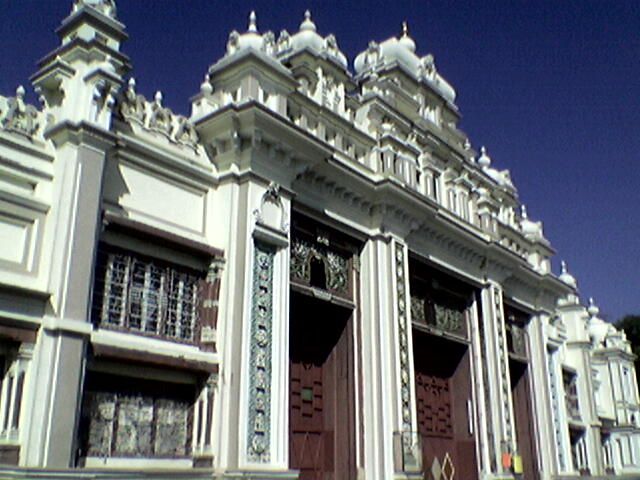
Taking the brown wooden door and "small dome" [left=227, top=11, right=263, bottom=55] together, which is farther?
the brown wooden door

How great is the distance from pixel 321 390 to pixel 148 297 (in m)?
4.91

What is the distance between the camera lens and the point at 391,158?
1719cm

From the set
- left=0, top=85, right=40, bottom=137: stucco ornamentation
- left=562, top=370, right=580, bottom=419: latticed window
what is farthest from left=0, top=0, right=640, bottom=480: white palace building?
left=562, top=370, right=580, bottom=419: latticed window

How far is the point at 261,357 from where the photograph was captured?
1234cm

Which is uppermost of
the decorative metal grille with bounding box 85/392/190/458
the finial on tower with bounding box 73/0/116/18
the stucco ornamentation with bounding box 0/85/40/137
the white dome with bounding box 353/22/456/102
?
the white dome with bounding box 353/22/456/102

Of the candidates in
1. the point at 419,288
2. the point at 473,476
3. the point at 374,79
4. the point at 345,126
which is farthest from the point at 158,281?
the point at 473,476

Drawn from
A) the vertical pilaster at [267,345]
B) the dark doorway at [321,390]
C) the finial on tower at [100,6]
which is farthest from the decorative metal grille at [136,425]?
the finial on tower at [100,6]

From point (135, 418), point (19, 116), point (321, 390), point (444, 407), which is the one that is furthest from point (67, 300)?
point (444, 407)

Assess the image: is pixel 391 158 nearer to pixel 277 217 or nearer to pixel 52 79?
pixel 277 217

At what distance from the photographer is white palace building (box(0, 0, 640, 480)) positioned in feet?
33.9

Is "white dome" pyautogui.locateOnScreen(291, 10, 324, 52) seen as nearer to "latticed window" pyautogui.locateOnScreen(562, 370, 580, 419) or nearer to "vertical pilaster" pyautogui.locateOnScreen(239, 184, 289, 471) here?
"vertical pilaster" pyautogui.locateOnScreen(239, 184, 289, 471)

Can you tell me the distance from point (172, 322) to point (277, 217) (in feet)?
9.48

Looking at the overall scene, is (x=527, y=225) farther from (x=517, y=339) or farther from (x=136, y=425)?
(x=136, y=425)

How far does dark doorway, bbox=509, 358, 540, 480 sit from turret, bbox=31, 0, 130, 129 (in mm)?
15717
